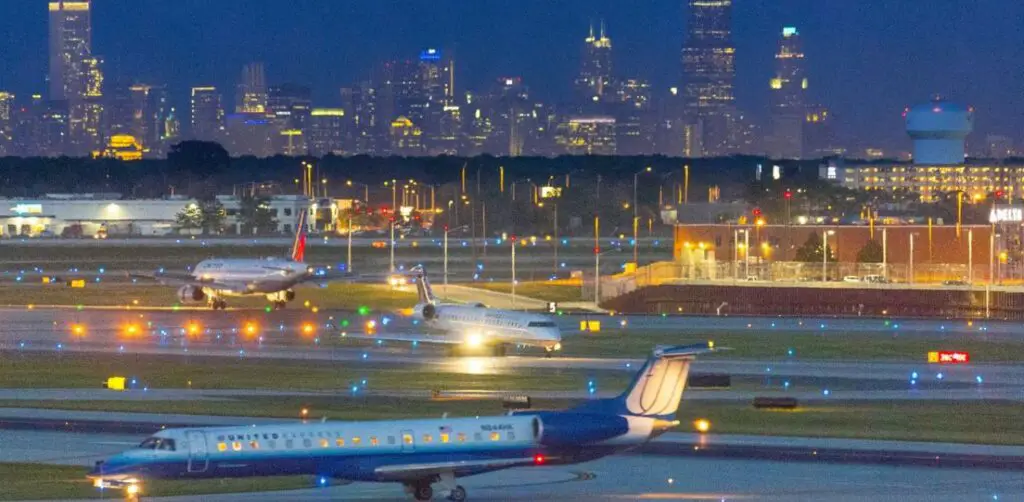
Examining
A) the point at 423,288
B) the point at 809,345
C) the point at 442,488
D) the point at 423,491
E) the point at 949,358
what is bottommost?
the point at 809,345

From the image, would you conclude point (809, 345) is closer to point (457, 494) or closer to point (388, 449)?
point (457, 494)

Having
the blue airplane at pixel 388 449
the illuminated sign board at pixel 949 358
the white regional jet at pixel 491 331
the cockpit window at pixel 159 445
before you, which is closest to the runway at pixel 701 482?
the blue airplane at pixel 388 449

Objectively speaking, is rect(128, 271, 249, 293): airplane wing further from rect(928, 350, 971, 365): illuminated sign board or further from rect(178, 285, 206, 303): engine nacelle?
rect(928, 350, 971, 365): illuminated sign board

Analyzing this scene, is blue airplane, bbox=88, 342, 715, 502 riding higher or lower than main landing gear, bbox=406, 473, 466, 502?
higher

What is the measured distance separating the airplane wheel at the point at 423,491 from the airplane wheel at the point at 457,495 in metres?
0.57

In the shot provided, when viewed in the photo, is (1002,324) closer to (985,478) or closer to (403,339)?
(403,339)

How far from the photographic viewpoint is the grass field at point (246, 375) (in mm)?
65312

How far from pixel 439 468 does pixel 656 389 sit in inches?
235

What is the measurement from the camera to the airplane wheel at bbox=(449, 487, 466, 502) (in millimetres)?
40438

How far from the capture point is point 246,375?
6894 centimetres

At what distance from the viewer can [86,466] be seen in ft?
149

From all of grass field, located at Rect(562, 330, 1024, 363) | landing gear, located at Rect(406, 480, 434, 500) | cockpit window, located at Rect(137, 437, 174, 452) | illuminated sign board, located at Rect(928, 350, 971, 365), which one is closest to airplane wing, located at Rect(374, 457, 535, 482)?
landing gear, located at Rect(406, 480, 434, 500)

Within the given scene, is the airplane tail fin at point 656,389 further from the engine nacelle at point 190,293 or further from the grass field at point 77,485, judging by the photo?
the engine nacelle at point 190,293

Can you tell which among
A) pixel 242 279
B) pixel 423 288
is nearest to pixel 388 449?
pixel 423 288
